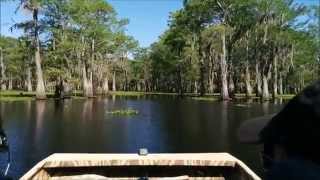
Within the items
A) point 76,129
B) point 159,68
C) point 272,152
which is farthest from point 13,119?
point 159,68

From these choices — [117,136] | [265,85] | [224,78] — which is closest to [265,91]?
[265,85]

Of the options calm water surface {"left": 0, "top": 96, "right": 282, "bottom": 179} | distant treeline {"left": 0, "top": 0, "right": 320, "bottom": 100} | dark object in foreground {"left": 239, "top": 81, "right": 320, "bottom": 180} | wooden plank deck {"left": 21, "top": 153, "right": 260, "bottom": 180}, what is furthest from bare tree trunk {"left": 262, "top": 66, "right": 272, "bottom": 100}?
dark object in foreground {"left": 239, "top": 81, "right": 320, "bottom": 180}

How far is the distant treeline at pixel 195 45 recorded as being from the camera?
8350 centimetres

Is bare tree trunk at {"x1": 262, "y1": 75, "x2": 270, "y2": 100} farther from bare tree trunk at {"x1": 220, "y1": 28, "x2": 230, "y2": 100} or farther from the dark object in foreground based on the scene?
the dark object in foreground

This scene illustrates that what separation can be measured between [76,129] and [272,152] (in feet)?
105

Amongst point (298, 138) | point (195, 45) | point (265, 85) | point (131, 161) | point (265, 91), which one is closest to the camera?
point (298, 138)

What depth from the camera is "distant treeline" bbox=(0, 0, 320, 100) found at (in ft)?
274

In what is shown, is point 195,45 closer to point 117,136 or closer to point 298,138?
point 117,136

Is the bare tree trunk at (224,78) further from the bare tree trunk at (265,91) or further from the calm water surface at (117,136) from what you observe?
the calm water surface at (117,136)

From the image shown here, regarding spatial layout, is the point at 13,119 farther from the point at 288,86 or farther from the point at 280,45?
the point at 288,86

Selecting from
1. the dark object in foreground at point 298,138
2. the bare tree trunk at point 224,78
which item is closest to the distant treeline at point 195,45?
the bare tree trunk at point 224,78

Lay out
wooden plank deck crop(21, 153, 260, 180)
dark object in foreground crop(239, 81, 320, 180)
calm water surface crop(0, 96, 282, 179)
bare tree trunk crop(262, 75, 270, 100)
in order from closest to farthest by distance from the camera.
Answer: dark object in foreground crop(239, 81, 320, 180) < wooden plank deck crop(21, 153, 260, 180) < calm water surface crop(0, 96, 282, 179) < bare tree trunk crop(262, 75, 270, 100)

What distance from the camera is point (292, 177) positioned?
180 centimetres

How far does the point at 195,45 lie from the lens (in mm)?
106875
